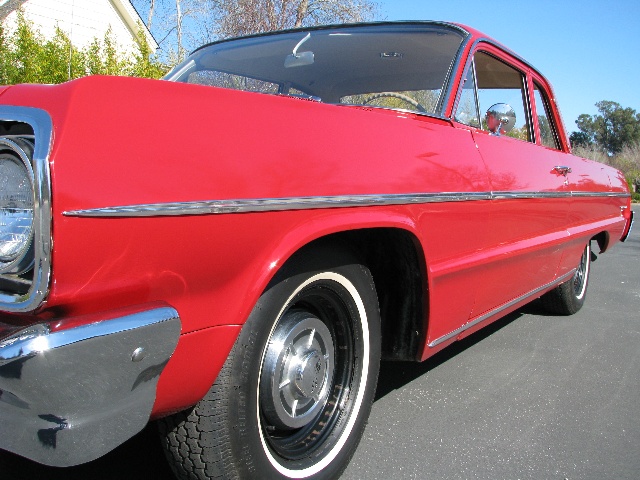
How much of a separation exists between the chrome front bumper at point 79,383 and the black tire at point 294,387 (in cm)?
27

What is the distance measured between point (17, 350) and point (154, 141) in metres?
0.52

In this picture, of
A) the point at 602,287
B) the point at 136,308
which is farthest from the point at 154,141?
the point at 602,287

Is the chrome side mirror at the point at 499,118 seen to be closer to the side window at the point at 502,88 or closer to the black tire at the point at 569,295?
the side window at the point at 502,88

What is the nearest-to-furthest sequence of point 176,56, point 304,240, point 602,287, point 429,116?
point 304,240
point 429,116
point 602,287
point 176,56

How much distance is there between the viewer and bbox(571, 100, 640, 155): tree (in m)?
58.3

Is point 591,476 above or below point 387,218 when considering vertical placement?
below

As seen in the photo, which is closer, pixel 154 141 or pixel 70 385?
pixel 70 385

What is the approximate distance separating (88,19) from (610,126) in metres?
59.6

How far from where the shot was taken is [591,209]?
4160 mm

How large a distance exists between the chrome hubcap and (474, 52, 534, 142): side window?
153 centimetres

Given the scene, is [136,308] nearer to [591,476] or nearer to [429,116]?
[429,116]

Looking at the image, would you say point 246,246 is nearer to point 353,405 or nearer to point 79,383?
point 79,383

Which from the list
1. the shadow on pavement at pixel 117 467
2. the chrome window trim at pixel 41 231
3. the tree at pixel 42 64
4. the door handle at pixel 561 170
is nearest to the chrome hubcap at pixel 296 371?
the shadow on pavement at pixel 117 467

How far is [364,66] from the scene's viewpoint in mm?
2822
